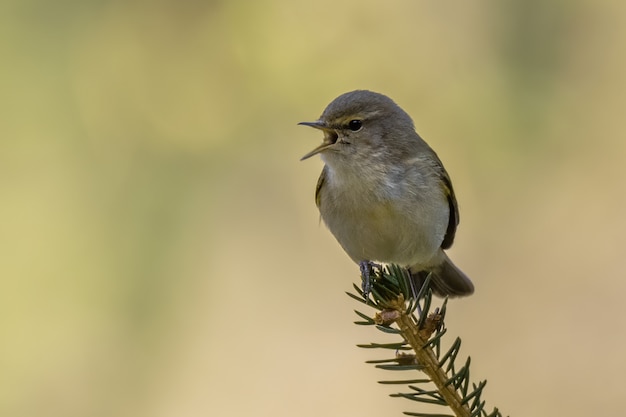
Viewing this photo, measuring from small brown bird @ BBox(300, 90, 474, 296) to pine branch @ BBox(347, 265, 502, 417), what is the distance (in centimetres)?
114

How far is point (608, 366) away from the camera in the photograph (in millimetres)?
5398

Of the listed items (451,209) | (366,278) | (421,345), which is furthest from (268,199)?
(421,345)

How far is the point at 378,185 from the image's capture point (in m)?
3.75

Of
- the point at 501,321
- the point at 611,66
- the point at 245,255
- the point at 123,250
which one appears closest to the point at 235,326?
the point at 245,255

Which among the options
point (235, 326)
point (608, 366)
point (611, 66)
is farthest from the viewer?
point (611, 66)

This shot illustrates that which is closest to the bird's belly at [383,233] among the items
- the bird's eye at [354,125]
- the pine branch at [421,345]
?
the bird's eye at [354,125]

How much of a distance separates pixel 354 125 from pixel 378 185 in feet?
1.16

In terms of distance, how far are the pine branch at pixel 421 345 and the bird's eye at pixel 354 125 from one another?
56.4 inches

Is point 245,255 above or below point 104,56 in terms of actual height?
below

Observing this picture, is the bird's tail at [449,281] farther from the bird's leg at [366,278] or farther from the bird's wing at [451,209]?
the bird's leg at [366,278]

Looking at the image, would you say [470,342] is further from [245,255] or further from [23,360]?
[23,360]

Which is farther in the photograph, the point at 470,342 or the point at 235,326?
the point at 235,326

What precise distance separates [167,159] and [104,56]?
1.10 m

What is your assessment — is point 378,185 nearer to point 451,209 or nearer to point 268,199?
point 451,209
